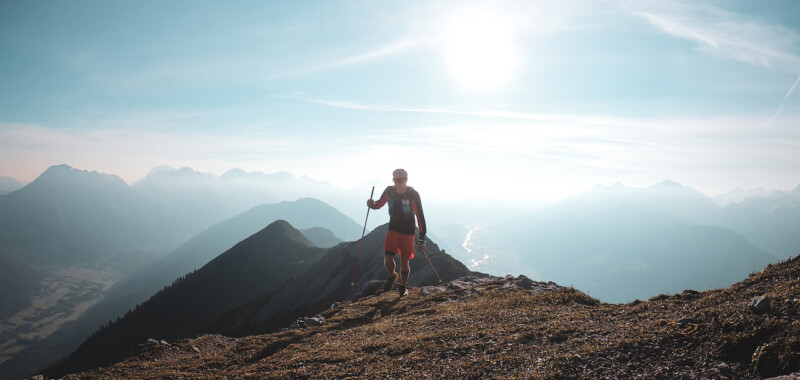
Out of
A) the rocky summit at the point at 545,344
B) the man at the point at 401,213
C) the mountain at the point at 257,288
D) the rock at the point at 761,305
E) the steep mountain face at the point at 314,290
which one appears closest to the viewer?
the rocky summit at the point at 545,344

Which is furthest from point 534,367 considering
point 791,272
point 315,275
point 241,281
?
point 241,281

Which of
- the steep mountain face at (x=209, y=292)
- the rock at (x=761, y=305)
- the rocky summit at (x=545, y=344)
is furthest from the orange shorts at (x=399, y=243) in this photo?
the steep mountain face at (x=209, y=292)

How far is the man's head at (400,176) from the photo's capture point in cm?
1617

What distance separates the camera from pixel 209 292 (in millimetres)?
132500

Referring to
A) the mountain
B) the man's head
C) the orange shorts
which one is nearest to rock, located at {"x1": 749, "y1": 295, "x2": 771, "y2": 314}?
the orange shorts

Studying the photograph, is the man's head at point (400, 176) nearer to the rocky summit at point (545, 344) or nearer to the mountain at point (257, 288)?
the rocky summit at point (545, 344)

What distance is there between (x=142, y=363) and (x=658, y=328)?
601 inches

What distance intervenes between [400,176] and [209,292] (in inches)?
5620

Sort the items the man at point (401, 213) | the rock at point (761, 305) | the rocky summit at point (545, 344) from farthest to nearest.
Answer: the man at point (401, 213) → the rock at point (761, 305) → the rocky summit at point (545, 344)

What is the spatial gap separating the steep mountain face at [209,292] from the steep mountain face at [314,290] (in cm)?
2971

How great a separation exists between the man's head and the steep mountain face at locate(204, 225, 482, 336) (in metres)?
44.6

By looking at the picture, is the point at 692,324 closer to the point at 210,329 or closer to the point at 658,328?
the point at 658,328

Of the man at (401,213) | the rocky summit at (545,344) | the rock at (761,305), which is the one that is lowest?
the rocky summit at (545,344)

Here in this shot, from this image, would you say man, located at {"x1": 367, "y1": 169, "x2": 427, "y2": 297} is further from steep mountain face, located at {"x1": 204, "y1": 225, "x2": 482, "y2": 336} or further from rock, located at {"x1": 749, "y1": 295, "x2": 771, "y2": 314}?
steep mountain face, located at {"x1": 204, "y1": 225, "x2": 482, "y2": 336}
